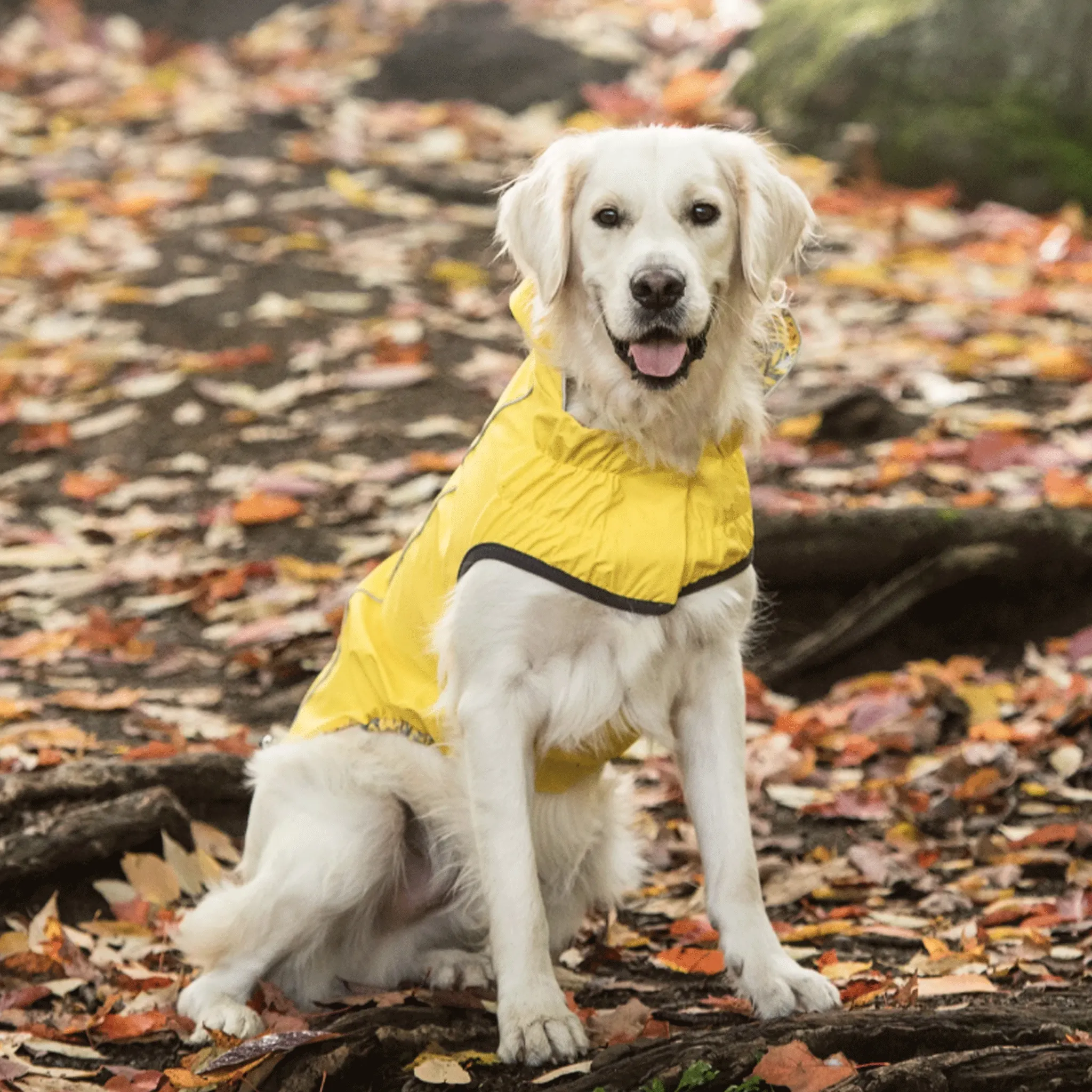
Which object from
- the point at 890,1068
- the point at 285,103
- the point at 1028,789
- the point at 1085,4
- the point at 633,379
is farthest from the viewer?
the point at 285,103

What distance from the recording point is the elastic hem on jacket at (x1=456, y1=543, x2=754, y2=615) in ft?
9.71

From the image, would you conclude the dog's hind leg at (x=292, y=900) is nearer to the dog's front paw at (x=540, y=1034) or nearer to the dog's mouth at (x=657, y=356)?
the dog's front paw at (x=540, y=1034)

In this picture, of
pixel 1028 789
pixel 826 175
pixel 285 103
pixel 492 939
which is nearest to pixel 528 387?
pixel 492 939

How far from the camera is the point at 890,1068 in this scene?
2.35m

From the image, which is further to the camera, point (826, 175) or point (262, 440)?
point (826, 175)

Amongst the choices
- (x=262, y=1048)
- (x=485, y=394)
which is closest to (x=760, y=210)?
(x=262, y=1048)

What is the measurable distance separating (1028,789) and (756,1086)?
6.44 ft

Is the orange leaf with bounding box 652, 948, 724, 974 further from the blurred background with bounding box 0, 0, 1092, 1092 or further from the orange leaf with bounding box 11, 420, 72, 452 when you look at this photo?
the orange leaf with bounding box 11, 420, 72, 452

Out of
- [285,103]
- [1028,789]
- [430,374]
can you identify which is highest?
[285,103]

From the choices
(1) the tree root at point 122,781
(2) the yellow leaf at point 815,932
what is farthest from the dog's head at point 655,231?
(1) the tree root at point 122,781

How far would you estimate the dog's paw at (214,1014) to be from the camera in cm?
315

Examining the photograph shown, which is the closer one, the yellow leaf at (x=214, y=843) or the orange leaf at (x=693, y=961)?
the orange leaf at (x=693, y=961)

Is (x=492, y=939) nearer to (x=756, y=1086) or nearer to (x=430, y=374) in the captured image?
(x=756, y=1086)

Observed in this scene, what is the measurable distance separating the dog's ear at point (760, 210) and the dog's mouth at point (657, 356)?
0.82 feet
